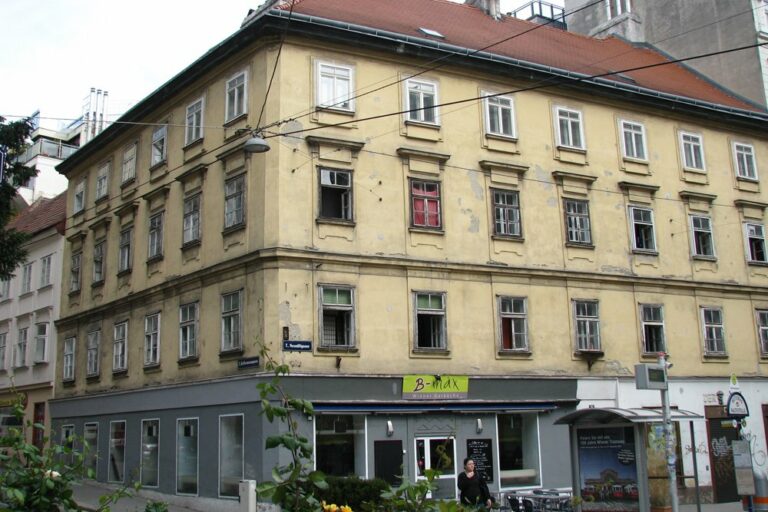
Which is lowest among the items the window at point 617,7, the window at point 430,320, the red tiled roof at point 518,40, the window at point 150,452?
the window at point 150,452

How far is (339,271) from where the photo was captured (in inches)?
922

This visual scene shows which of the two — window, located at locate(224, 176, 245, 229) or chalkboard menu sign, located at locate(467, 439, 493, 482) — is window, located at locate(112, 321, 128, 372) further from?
chalkboard menu sign, located at locate(467, 439, 493, 482)

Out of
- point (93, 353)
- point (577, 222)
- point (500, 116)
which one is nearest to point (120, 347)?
point (93, 353)

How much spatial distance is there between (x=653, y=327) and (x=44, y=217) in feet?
86.4

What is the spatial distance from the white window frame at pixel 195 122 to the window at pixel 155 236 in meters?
2.86

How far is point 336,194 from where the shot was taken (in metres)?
24.2

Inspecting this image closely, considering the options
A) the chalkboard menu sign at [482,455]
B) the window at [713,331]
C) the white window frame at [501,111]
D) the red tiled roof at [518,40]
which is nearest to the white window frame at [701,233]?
the window at [713,331]

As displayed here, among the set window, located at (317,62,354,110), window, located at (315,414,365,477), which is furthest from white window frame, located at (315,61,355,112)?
window, located at (315,414,365,477)

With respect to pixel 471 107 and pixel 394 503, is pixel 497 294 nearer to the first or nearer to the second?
pixel 471 107

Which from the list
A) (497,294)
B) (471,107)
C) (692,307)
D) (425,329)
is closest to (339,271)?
(425,329)

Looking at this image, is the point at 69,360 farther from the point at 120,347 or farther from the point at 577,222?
the point at 577,222

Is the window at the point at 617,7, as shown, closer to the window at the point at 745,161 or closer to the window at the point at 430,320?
the window at the point at 745,161

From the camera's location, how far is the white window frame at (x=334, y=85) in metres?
24.3

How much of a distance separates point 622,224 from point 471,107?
21.4ft
